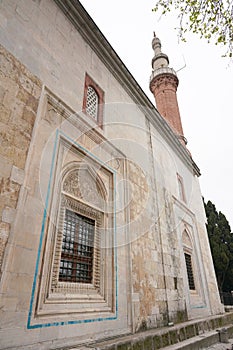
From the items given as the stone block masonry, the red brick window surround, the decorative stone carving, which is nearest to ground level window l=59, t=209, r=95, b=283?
the decorative stone carving

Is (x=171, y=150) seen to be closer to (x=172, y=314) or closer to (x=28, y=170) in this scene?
(x=172, y=314)

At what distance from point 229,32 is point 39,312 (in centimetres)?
549

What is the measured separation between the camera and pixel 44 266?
2785 millimetres

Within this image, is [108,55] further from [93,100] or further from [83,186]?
[83,186]

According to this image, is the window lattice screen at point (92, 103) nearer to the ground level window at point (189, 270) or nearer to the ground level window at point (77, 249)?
the ground level window at point (77, 249)

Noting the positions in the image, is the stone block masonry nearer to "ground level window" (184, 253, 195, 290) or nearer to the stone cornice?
the stone cornice

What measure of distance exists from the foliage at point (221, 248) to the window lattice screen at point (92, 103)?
12748 millimetres

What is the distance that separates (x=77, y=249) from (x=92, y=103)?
3220 mm

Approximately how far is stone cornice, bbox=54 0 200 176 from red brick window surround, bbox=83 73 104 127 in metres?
1.14

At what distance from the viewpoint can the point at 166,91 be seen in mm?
14125

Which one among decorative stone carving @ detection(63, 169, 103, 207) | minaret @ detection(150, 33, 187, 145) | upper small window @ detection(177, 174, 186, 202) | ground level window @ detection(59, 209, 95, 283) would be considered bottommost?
ground level window @ detection(59, 209, 95, 283)

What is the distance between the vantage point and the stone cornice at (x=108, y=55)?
16.7ft

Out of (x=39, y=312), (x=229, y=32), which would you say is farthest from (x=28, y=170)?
(x=229, y=32)

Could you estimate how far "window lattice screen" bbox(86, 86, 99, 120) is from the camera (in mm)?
4918
